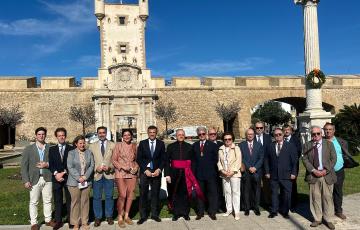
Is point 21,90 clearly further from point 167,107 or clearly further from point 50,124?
point 167,107

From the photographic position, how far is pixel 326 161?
243 inches

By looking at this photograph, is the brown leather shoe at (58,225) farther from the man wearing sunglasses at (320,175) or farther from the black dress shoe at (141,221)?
the man wearing sunglasses at (320,175)

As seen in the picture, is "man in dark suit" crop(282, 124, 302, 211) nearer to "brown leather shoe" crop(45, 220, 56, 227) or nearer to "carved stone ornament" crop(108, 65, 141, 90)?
"brown leather shoe" crop(45, 220, 56, 227)

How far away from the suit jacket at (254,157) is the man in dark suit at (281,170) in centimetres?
21

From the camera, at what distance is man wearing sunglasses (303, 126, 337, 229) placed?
20.0 ft

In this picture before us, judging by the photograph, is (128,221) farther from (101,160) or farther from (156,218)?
(101,160)

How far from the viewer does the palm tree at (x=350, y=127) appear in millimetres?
15969

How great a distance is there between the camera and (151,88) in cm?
3356

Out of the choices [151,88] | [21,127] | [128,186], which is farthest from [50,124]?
[128,186]

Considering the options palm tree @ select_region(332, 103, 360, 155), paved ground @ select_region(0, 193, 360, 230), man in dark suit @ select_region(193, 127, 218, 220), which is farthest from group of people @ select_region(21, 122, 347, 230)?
palm tree @ select_region(332, 103, 360, 155)

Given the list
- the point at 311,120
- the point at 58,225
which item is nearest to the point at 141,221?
the point at 58,225

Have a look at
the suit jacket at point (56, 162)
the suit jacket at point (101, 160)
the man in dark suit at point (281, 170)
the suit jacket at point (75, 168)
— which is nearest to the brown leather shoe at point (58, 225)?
the suit jacket at point (75, 168)

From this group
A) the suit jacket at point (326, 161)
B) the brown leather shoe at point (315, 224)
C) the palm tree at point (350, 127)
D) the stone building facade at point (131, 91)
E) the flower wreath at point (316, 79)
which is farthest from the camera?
the stone building facade at point (131, 91)

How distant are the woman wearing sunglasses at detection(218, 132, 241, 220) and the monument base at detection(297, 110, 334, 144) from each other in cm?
712
